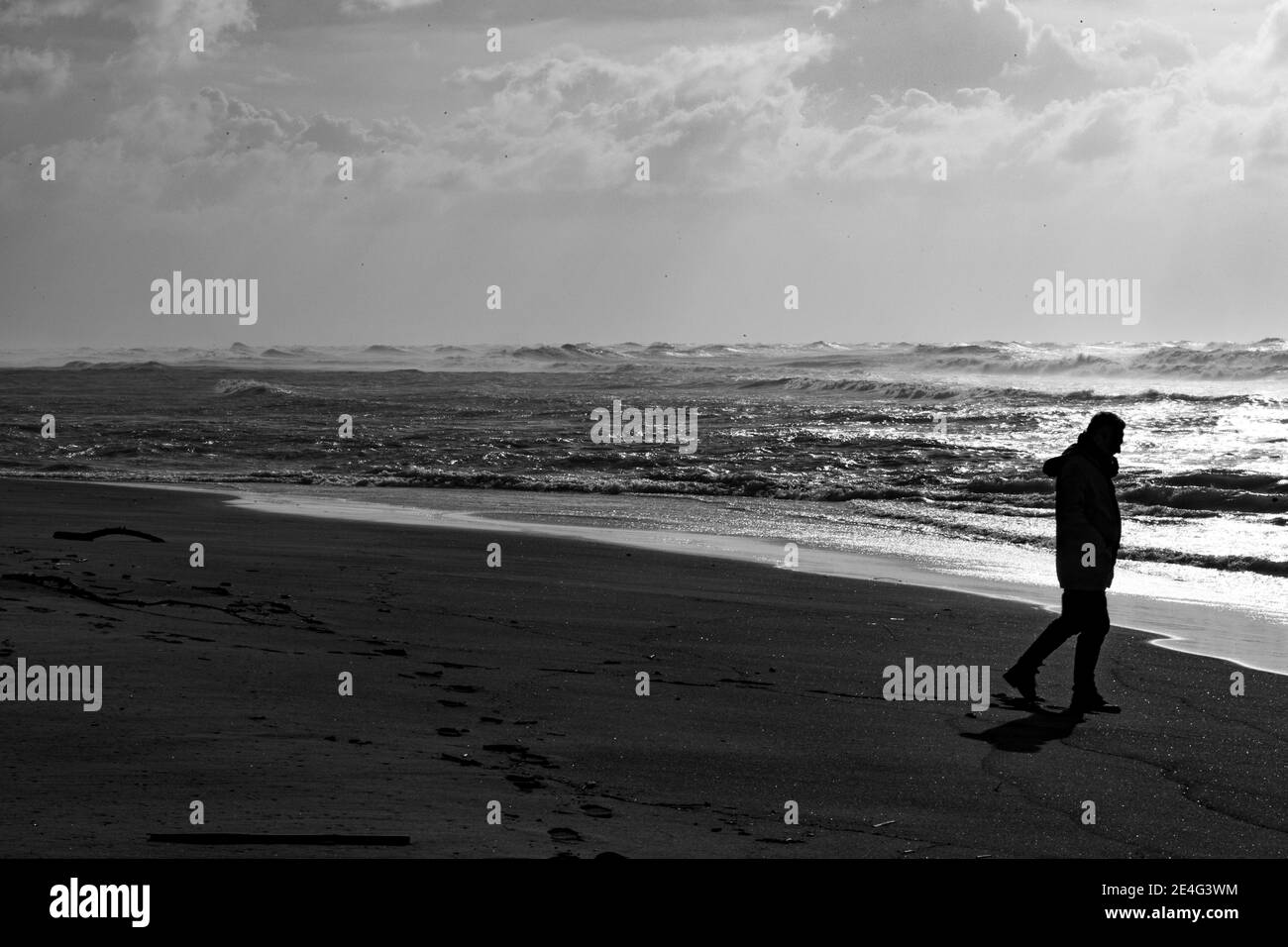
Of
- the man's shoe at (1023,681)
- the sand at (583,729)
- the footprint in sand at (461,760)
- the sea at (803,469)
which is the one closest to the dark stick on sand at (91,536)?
the sand at (583,729)

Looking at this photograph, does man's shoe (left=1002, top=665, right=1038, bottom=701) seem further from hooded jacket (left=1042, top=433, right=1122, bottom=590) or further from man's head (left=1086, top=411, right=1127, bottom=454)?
man's head (left=1086, top=411, right=1127, bottom=454)

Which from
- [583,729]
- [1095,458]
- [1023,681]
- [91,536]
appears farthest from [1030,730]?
[91,536]

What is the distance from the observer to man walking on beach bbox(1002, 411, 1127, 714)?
283 inches

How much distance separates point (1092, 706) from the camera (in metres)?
6.80

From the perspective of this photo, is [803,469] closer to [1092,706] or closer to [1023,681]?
[1023,681]

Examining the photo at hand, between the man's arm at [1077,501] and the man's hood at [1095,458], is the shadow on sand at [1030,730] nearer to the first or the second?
the man's arm at [1077,501]

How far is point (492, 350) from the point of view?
112562 millimetres

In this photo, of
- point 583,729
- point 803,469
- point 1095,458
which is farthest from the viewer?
point 803,469

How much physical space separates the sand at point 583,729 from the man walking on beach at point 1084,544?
342mm

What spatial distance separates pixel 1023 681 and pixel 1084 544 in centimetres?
83
